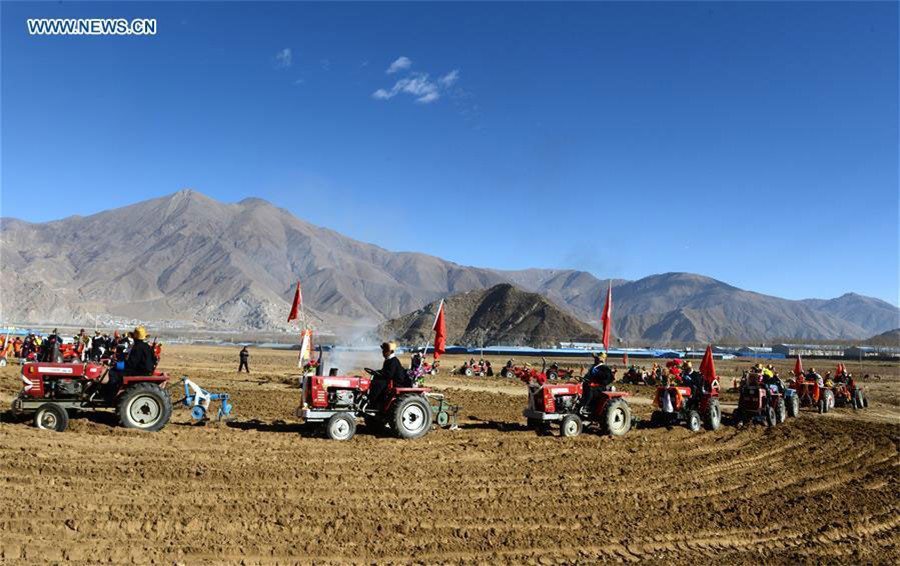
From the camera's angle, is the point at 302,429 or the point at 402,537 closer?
the point at 402,537

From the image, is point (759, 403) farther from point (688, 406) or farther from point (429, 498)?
point (429, 498)

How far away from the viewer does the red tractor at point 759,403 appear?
42.3ft

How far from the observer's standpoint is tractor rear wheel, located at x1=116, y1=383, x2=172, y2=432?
8.99m

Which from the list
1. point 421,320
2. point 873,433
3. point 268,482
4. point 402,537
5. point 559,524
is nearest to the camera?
point 402,537

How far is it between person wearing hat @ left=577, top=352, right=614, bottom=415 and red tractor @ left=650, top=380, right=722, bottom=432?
5.52 ft

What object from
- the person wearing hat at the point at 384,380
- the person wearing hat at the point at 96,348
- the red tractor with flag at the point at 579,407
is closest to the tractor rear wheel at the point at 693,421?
the red tractor with flag at the point at 579,407

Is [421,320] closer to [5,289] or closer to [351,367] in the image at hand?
[351,367]

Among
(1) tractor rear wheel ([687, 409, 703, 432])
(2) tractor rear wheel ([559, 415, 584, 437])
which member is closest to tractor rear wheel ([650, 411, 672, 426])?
(1) tractor rear wheel ([687, 409, 703, 432])

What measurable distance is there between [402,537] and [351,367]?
10441 mm

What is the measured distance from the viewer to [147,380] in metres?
9.27

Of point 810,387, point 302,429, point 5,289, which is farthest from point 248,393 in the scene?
point 5,289

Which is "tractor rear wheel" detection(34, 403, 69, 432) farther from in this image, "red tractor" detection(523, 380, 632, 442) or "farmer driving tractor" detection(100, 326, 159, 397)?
"red tractor" detection(523, 380, 632, 442)

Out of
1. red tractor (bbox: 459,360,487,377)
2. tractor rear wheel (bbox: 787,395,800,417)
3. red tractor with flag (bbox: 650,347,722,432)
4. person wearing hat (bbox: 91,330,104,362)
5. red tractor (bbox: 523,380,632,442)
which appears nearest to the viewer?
red tractor (bbox: 523,380,632,442)

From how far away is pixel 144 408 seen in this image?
914cm
